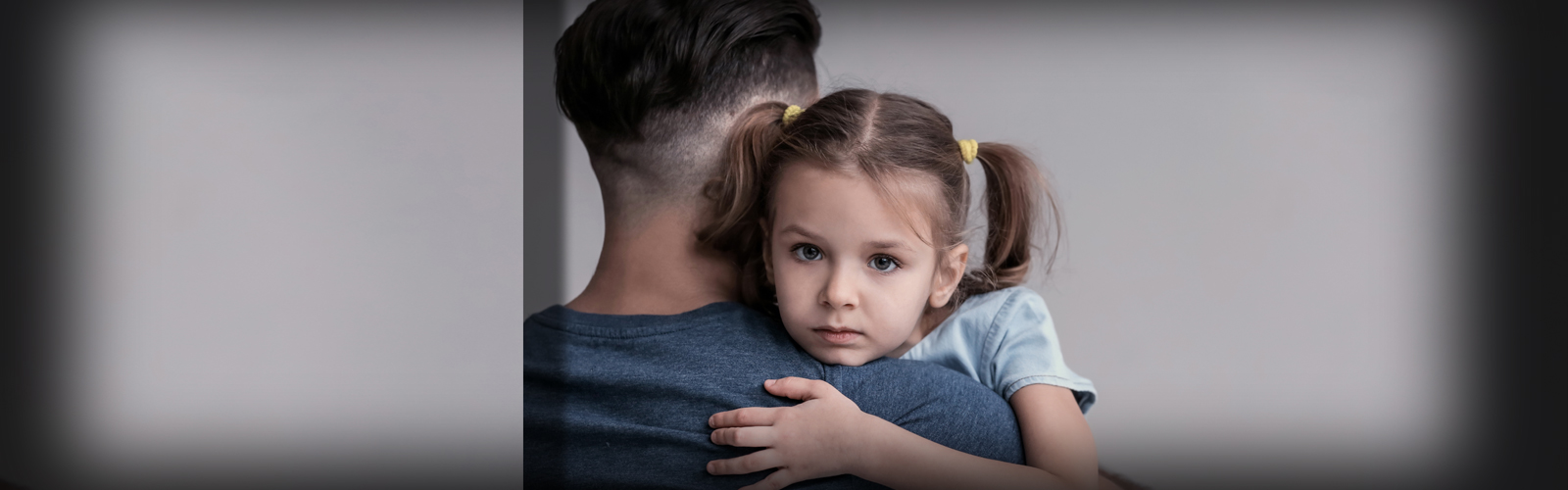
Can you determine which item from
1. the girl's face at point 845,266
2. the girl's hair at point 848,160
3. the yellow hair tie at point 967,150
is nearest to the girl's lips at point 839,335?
the girl's face at point 845,266

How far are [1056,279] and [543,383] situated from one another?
1219 millimetres

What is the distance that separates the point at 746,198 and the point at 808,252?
92mm

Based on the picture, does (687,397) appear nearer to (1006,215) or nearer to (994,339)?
(994,339)

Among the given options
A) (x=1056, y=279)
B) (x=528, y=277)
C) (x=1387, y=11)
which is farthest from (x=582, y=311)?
(x=1387, y=11)

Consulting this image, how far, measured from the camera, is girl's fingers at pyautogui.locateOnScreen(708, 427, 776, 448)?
0.76 meters

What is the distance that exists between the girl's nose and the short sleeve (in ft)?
0.60

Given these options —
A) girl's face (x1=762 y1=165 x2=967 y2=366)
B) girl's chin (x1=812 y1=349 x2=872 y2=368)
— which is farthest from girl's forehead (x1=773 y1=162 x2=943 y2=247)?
girl's chin (x1=812 y1=349 x2=872 y2=368)

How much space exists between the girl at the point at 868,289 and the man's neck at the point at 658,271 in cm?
2

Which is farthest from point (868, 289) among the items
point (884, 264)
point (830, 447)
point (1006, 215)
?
point (1006, 215)

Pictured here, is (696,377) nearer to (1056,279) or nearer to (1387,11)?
(1056,279)

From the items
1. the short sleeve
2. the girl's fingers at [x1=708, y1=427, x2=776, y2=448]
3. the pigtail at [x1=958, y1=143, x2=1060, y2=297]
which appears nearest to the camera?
the girl's fingers at [x1=708, y1=427, x2=776, y2=448]

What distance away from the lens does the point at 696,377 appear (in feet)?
2.59

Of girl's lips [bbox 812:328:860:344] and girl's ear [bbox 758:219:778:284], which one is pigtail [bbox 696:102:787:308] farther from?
girl's lips [bbox 812:328:860:344]

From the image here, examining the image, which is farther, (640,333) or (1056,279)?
(1056,279)
